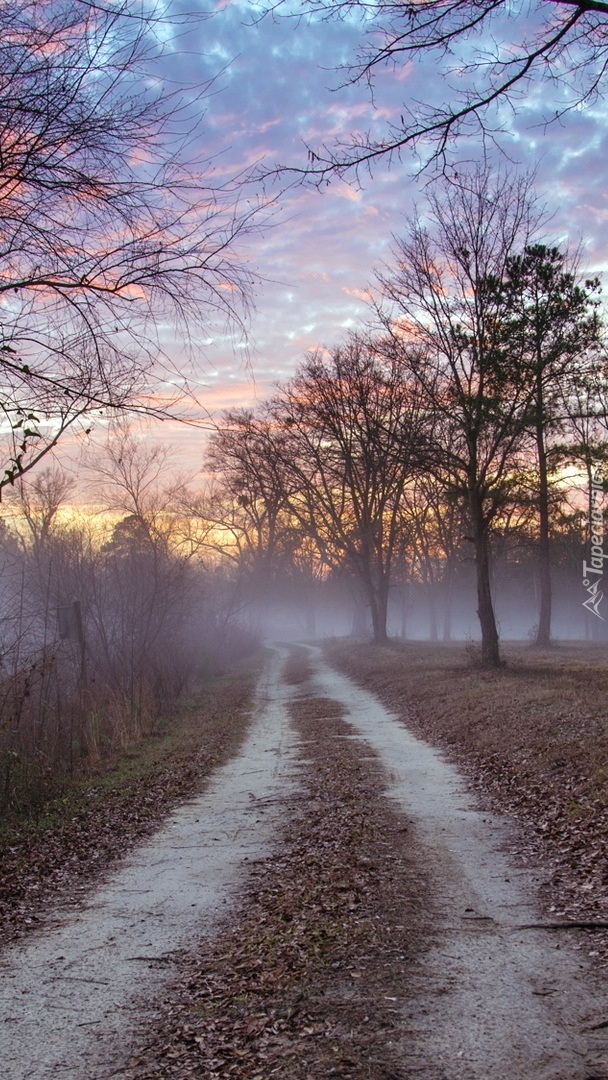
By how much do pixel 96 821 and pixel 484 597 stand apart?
14.6m

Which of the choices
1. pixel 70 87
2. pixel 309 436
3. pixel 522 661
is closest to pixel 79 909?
pixel 70 87

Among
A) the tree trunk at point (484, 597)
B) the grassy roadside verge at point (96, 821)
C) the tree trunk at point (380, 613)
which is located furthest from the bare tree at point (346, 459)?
the grassy roadside verge at point (96, 821)

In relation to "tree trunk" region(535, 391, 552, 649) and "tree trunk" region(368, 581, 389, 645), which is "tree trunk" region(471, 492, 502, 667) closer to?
"tree trunk" region(535, 391, 552, 649)

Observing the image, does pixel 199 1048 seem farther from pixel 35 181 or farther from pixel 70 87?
pixel 70 87

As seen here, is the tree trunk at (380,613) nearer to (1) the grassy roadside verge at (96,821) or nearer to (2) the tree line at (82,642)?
(2) the tree line at (82,642)

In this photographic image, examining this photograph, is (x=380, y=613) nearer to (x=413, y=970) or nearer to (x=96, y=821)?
(x=96, y=821)

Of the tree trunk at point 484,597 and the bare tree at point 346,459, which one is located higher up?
the bare tree at point 346,459

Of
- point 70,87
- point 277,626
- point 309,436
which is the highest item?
point 309,436

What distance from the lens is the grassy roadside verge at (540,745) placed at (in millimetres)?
6058

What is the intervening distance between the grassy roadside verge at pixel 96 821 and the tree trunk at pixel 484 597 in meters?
8.10

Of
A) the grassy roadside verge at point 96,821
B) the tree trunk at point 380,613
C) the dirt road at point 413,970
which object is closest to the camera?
the dirt road at point 413,970

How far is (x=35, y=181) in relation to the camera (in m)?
4.57

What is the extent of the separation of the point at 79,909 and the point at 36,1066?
235 centimetres

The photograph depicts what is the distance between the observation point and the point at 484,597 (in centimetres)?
2102
